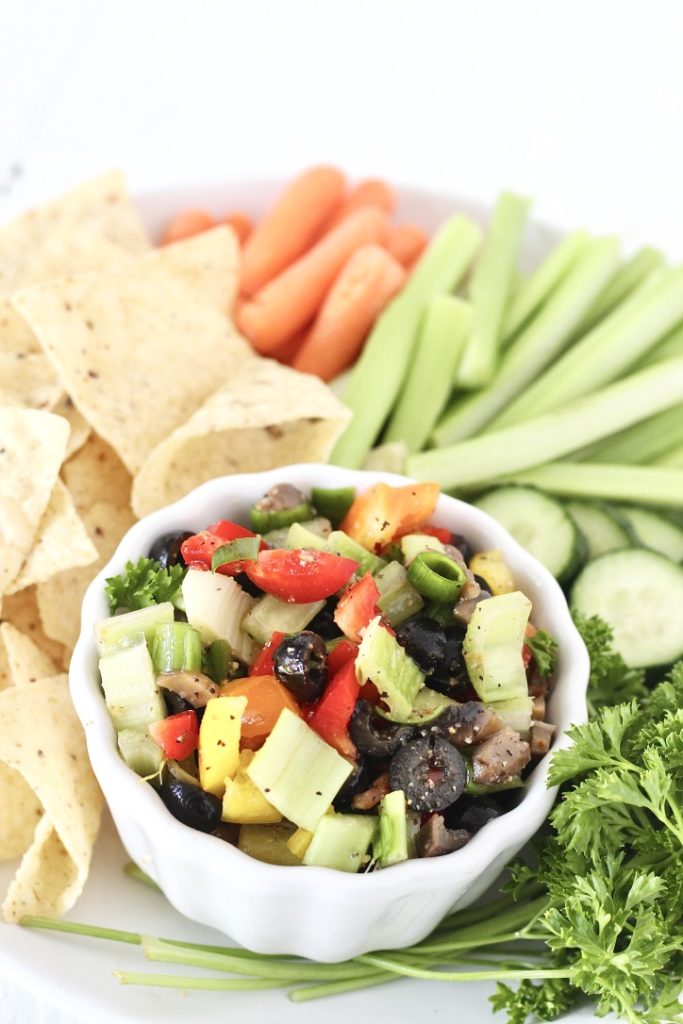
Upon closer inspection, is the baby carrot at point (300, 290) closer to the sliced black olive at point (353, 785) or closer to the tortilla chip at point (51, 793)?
the tortilla chip at point (51, 793)

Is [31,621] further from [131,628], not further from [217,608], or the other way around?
[217,608]

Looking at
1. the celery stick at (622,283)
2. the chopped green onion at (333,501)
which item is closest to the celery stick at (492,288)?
the celery stick at (622,283)

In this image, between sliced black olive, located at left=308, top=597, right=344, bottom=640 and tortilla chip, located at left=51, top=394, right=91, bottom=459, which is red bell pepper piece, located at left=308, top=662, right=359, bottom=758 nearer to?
sliced black olive, located at left=308, top=597, right=344, bottom=640

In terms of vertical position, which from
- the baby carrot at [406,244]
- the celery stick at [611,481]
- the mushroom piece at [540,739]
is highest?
the baby carrot at [406,244]

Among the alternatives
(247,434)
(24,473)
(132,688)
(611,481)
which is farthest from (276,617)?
(611,481)

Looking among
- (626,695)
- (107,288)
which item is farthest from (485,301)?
(626,695)

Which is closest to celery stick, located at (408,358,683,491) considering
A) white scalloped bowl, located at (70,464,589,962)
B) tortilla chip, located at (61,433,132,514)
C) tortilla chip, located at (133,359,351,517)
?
tortilla chip, located at (133,359,351,517)
